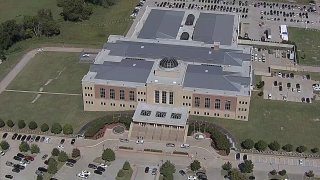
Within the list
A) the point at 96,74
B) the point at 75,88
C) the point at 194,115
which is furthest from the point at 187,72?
the point at 75,88

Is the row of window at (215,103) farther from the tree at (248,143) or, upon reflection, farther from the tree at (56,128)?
the tree at (56,128)

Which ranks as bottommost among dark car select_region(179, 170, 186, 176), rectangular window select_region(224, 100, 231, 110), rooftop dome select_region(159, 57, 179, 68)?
dark car select_region(179, 170, 186, 176)

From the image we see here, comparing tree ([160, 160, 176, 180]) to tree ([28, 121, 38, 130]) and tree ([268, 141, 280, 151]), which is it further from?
tree ([28, 121, 38, 130])

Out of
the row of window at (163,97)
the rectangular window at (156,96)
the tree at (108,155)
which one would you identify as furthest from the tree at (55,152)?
the row of window at (163,97)

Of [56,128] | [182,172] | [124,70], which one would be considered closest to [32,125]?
Answer: [56,128]

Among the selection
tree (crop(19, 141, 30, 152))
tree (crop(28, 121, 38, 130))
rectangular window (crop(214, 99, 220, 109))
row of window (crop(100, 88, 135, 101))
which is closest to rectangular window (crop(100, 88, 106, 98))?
row of window (crop(100, 88, 135, 101))

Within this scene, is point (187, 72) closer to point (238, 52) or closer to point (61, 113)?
point (238, 52)
